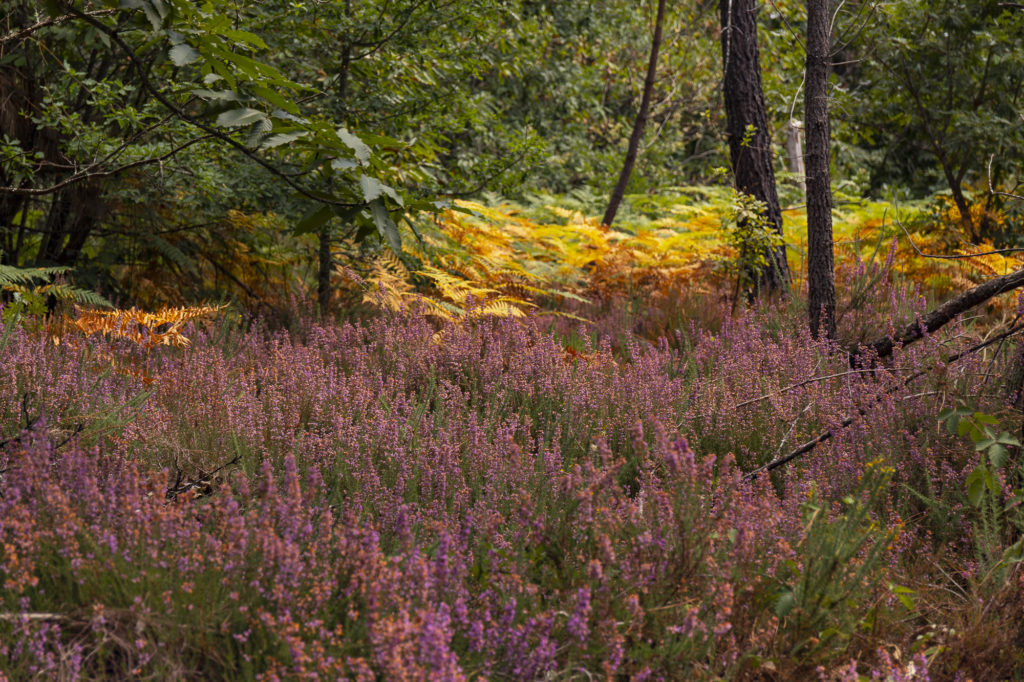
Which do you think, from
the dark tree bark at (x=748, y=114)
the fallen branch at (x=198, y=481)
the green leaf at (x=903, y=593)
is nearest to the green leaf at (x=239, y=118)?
the fallen branch at (x=198, y=481)

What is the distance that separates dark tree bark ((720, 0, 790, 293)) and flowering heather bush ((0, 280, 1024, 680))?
3363 mm

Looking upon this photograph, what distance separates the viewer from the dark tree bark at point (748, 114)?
264 inches

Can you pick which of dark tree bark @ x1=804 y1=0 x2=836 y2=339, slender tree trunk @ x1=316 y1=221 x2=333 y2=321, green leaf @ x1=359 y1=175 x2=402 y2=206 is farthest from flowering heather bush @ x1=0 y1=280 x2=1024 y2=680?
slender tree trunk @ x1=316 y1=221 x2=333 y2=321

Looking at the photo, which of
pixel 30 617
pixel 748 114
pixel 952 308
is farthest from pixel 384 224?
pixel 748 114

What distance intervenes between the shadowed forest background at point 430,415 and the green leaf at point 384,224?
1 centimetres

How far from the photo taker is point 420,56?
569 centimetres

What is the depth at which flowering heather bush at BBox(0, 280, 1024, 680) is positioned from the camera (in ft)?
5.98

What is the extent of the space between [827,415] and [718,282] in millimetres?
4014

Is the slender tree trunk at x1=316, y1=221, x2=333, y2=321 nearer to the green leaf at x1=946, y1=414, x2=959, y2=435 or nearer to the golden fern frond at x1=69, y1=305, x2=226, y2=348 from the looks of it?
the golden fern frond at x1=69, y1=305, x2=226, y2=348

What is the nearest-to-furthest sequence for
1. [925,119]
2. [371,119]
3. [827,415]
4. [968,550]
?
[968,550] < [827,415] < [371,119] < [925,119]

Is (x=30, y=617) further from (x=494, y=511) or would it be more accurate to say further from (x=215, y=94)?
(x=215, y=94)

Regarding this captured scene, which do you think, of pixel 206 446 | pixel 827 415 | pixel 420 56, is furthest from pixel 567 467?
pixel 420 56

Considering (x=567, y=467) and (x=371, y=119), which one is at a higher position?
(x=371, y=119)

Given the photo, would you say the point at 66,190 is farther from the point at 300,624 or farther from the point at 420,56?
the point at 300,624
